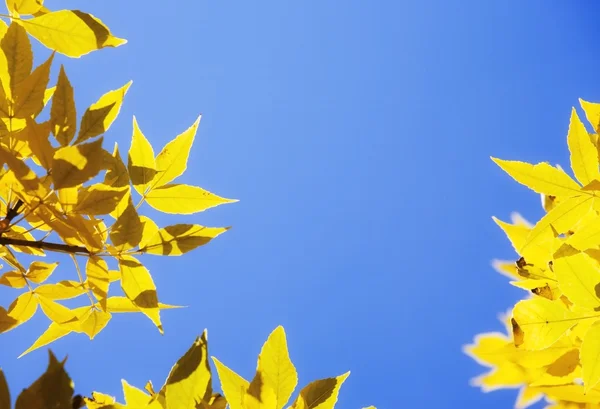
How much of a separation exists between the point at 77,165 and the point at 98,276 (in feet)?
0.50

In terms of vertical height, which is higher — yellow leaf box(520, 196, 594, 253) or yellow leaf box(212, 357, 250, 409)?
yellow leaf box(520, 196, 594, 253)

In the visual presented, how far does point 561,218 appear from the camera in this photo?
64 cm

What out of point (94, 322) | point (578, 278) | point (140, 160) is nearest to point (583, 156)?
point (578, 278)

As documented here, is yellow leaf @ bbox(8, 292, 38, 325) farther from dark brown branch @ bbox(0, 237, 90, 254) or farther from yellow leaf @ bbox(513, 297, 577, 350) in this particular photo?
yellow leaf @ bbox(513, 297, 577, 350)

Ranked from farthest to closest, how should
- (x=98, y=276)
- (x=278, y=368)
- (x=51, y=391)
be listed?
(x=98, y=276) < (x=278, y=368) < (x=51, y=391)

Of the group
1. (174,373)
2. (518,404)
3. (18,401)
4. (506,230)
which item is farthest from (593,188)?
(18,401)

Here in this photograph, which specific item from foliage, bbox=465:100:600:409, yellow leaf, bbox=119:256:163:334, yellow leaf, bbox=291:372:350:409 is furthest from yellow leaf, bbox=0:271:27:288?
foliage, bbox=465:100:600:409

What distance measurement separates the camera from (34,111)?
56cm

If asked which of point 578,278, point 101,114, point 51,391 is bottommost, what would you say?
point 51,391

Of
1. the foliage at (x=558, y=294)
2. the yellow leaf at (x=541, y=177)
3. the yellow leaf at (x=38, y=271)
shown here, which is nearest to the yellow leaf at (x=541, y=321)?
the foliage at (x=558, y=294)

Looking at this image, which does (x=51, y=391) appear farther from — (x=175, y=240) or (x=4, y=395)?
(x=175, y=240)

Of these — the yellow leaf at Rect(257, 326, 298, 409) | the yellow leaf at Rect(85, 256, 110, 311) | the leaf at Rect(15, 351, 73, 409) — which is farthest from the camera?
the yellow leaf at Rect(85, 256, 110, 311)

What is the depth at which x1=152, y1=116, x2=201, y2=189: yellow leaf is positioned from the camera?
668 mm

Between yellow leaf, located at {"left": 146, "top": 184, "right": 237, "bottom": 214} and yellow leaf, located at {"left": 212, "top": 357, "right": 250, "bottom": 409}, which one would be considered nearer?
yellow leaf, located at {"left": 212, "top": 357, "right": 250, "bottom": 409}
